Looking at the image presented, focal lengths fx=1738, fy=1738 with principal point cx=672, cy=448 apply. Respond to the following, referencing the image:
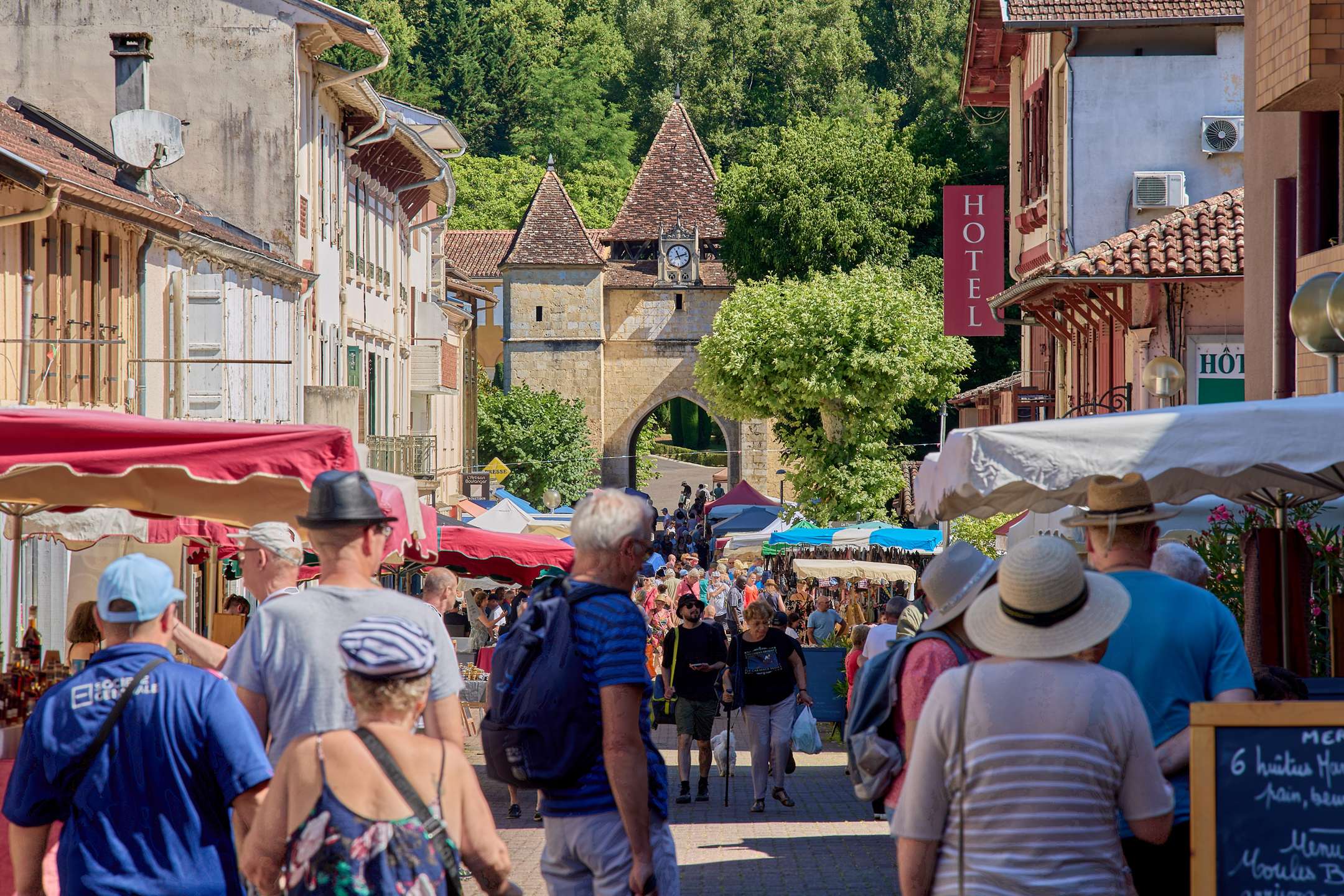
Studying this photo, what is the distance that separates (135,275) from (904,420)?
3164 cm

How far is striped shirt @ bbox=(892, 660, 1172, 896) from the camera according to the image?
3.58 metres

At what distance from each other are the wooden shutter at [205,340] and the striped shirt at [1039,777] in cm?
1686

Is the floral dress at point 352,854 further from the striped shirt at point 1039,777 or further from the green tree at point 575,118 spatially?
the green tree at point 575,118

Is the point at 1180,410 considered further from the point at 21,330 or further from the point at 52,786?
the point at 21,330

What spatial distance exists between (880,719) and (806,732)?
9568 mm

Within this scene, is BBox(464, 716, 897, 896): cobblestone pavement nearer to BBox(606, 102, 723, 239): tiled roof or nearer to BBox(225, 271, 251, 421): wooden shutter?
BBox(225, 271, 251, 421): wooden shutter

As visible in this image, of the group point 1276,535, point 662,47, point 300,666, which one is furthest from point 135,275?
point 662,47

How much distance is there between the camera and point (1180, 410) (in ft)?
21.1

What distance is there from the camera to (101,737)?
421cm

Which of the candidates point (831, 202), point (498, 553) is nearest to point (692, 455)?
point (831, 202)

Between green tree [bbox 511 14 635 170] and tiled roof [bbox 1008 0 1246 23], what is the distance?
66744 millimetres

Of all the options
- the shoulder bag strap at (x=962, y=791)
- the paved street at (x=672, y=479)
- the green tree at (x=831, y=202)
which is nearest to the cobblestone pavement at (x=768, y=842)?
the shoulder bag strap at (x=962, y=791)

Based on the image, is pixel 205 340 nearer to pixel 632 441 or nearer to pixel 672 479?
pixel 632 441

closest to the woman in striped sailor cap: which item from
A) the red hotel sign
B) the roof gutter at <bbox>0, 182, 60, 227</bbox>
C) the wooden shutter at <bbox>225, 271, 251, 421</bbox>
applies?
the roof gutter at <bbox>0, 182, 60, 227</bbox>
